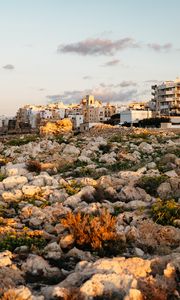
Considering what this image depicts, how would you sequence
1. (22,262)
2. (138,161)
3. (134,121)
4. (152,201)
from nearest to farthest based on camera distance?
Answer: (22,262) → (152,201) → (138,161) → (134,121)

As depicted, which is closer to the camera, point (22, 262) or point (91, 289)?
point (91, 289)

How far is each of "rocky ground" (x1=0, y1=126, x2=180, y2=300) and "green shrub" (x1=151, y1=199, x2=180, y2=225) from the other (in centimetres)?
2

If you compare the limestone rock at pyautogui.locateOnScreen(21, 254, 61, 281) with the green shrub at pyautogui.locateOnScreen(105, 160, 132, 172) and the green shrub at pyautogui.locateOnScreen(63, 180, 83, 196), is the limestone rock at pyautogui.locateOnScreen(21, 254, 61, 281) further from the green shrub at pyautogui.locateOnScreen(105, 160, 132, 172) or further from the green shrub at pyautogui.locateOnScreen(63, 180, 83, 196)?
the green shrub at pyautogui.locateOnScreen(105, 160, 132, 172)

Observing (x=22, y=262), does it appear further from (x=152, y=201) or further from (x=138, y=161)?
(x=138, y=161)

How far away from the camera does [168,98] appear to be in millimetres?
114688

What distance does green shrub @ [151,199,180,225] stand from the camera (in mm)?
11414

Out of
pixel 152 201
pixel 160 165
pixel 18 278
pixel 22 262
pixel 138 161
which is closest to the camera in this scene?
pixel 18 278

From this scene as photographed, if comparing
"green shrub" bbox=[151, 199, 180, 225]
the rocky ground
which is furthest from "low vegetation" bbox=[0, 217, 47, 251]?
"green shrub" bbox=[151, 199, 180, 225]

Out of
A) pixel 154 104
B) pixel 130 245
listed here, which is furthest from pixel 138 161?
pixel 154 104

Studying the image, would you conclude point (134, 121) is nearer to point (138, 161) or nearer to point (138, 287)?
point (138, 161)

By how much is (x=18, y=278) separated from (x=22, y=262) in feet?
2.71

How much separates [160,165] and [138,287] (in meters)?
11.8

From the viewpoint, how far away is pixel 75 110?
490ft

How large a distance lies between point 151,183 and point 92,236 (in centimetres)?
553
